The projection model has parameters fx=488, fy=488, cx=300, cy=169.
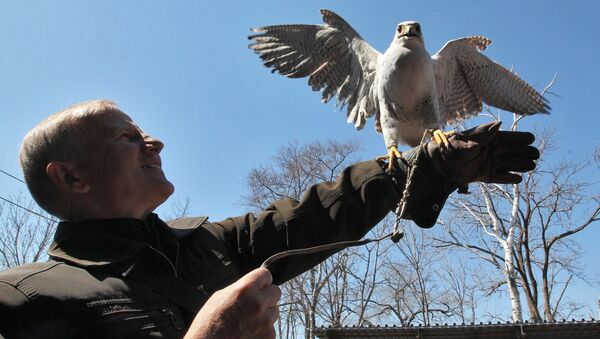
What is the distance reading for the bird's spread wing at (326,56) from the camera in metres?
5.76

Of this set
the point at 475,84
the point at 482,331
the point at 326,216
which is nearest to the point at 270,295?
the point at 326,216

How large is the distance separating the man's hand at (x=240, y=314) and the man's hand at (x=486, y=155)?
109cm

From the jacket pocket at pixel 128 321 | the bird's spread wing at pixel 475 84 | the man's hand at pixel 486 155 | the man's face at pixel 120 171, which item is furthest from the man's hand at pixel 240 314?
the bird's spread wing at pixel 475 84

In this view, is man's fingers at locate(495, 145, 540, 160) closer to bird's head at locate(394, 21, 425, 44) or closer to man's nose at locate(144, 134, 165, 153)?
man's nose at locate(144, 134, 165, 153)

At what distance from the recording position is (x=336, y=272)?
67.9 feet

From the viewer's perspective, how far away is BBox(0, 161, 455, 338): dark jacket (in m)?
1.22

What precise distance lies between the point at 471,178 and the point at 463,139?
16 cm

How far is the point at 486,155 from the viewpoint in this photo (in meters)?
1.88

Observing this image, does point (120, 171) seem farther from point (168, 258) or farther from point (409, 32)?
point (409, 32)

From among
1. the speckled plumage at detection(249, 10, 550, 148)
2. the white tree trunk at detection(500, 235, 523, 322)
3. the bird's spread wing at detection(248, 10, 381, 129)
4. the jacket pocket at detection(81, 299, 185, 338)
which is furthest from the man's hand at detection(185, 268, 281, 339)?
the white tree trunk at detection(500, 235, 523, 322)

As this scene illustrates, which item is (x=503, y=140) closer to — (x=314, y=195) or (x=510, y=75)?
(x=314, y=195)

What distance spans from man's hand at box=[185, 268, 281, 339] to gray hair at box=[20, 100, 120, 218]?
31.9 inches

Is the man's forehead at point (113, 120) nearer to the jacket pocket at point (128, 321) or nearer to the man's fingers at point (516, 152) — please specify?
the jacket pocket at point (128, 321)

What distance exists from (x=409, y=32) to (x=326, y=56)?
1.57 metres
